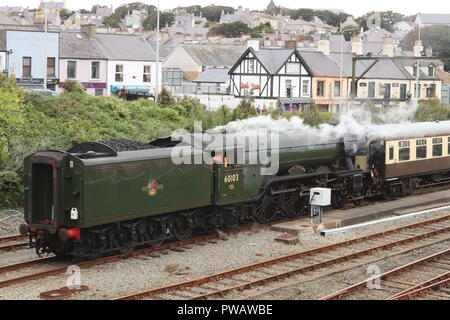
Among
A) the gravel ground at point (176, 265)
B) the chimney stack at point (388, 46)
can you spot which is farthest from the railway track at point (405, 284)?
the chimney stack at point (388, 46)

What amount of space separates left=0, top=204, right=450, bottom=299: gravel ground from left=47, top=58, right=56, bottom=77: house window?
3264 centimetres

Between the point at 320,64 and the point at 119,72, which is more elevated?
the point at 320,64

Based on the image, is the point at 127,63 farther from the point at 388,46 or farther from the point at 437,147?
the point at 437,147

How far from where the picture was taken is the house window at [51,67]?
47.1 meters

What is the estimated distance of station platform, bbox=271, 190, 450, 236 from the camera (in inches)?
720

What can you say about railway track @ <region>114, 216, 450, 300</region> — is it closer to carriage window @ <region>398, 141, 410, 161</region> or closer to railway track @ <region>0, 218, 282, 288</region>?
railway track @ <region>0, 218, 282, 288</region>

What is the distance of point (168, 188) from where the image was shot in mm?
15812

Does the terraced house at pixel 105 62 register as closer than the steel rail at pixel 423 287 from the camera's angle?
No

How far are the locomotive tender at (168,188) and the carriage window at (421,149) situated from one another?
44.3 inches

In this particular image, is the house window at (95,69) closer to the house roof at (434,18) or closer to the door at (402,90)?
the door at (402,90)

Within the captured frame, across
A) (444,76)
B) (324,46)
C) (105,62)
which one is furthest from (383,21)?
(105,62)

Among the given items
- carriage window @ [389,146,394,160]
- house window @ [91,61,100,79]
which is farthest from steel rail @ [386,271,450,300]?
house window @ [91,61,100,79]

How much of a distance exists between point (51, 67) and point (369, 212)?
32562 millimetres

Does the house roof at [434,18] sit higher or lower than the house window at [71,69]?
higher
